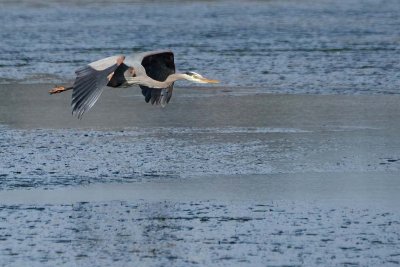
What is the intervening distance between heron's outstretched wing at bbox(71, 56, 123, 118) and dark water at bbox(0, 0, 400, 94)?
17.9 feet

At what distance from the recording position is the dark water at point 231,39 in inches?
646

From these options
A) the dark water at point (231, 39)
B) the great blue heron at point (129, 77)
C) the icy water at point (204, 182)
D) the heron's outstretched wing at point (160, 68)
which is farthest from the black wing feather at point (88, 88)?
the dark water at point (231, 39)

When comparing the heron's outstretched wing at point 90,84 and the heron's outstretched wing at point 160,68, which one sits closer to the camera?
the heron's outstretched wing at point 90,84

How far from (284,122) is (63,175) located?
354 centimetres

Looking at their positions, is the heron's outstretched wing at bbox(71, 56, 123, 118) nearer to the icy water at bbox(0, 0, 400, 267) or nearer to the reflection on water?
the icy water at bbox(0, 0, 400, 267)

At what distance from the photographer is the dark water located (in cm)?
1641

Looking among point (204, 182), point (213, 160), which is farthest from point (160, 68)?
point (204, 182)

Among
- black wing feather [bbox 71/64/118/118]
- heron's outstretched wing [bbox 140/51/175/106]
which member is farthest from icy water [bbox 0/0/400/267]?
black wing feather [bbox 71/64/118/118]

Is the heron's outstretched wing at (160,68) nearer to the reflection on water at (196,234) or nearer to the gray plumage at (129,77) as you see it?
the gray plumage at (129,77)

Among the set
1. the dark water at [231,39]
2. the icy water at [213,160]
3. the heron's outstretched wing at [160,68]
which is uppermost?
the heron's outstretched wing at [160,68]

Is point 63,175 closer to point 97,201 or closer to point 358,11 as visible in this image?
point 97,201

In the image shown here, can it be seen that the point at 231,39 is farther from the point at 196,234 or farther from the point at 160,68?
the point at 196,234

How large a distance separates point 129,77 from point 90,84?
0.77 meters

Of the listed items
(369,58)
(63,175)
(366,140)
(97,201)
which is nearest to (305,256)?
(97,201)
